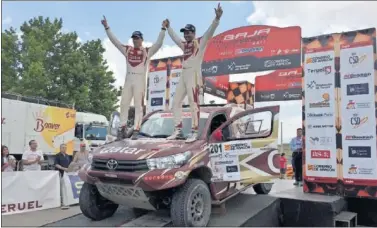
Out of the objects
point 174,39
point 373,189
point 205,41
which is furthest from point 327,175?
point 174,39

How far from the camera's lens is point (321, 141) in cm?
704

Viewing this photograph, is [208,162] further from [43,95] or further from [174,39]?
[43,95]

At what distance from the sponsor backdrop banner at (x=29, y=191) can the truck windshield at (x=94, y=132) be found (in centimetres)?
1167

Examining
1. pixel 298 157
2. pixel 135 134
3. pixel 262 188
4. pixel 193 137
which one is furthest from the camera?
pixel 298 157

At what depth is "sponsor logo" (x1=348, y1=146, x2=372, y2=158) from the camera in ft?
21.5

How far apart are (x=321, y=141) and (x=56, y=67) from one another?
25131mm

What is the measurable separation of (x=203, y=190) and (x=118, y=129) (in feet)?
6.94

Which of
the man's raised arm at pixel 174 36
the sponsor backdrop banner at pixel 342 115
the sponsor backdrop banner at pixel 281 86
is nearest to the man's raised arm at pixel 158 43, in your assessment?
the man's raised arm at pixel 174 36

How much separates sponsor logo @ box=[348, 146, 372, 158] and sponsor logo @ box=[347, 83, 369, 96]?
985 millimetres

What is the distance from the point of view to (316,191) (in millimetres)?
7121

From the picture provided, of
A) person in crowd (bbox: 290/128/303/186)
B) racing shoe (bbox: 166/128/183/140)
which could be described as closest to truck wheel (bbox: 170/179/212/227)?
racing shoe (bbox: 166/128/183/140)

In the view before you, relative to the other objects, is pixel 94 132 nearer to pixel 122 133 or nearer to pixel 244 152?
pixel 122 133

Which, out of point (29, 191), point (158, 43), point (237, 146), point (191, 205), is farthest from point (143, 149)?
point (29, 191)

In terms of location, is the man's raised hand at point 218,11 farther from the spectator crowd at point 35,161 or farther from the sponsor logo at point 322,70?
the spectator crowd at point 35,161
